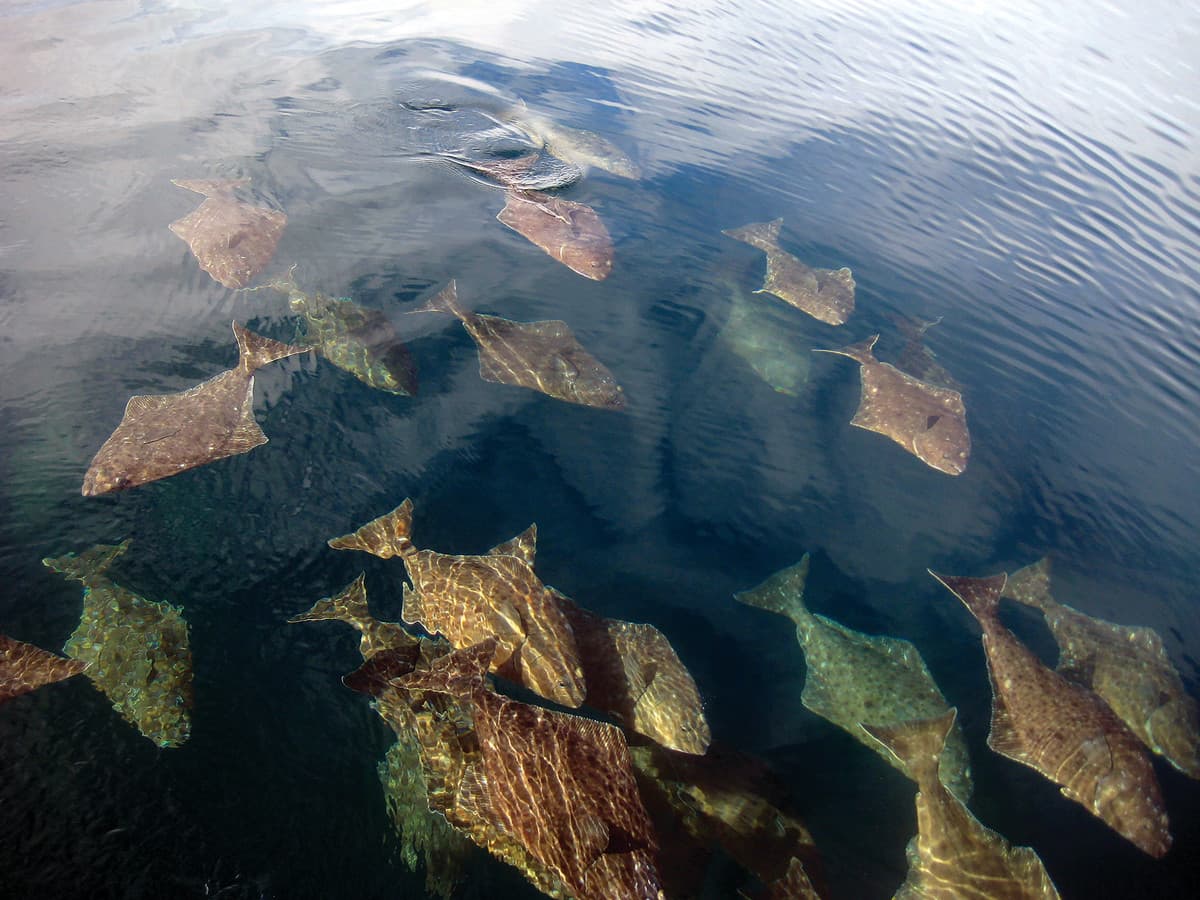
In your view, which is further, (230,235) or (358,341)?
(230,235)

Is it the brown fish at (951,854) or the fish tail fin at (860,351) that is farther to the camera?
the fish tail fin at (860,351)

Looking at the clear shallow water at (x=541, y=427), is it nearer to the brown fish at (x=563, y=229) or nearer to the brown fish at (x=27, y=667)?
the brown fish at (x=27, y=667)

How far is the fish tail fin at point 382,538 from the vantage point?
608 cm

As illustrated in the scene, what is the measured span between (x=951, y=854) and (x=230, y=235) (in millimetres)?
11325

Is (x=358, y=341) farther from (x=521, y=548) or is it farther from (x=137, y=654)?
(x=137, y=654)

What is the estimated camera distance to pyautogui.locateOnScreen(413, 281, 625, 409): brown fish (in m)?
7.81

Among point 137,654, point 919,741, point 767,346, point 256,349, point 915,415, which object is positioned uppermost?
point 915,415

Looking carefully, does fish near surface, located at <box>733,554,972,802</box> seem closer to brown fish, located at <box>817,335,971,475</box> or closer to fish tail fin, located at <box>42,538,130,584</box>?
brown fish, located at <box>817,335,971,475</box>

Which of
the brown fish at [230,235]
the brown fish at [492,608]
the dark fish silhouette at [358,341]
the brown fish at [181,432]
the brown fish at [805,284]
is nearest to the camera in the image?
the brown fish at [492,608]

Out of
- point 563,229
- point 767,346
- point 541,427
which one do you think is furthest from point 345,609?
point 563,229

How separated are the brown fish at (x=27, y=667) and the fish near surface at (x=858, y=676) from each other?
6086 mm

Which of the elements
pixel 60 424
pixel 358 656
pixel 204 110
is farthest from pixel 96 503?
pixel 204 110

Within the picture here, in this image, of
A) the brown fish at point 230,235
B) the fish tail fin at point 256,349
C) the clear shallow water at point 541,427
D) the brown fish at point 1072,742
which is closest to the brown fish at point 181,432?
the fish tail fin at point 256,349

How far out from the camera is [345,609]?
561 cm
